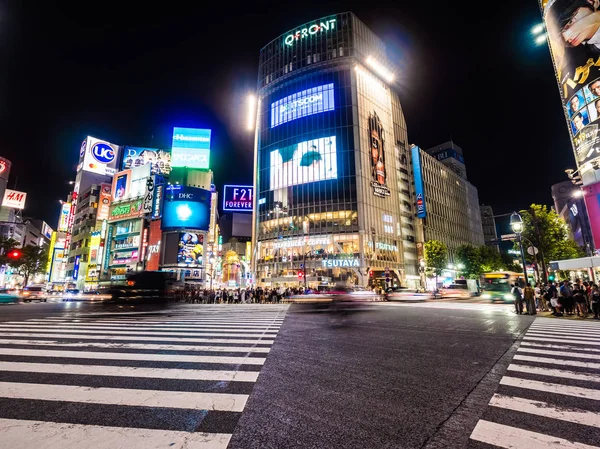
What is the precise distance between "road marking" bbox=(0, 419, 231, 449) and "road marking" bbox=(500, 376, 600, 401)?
14.1ft

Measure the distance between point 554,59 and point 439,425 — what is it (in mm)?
43935

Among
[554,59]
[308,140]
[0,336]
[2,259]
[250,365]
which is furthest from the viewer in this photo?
[308,140]

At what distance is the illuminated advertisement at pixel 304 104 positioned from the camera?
65.1 metres

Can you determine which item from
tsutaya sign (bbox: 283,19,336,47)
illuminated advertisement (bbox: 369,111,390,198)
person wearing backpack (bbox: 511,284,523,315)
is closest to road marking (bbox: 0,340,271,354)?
person wearing backpack (bbox: 511,284,523,315)

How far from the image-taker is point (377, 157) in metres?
63.2

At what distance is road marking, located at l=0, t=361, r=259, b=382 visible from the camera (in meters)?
4.70

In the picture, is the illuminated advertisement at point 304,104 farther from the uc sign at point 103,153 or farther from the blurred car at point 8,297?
the blurred car at point 8,297

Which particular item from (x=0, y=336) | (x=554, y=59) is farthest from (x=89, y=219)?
(x=554, y=59)

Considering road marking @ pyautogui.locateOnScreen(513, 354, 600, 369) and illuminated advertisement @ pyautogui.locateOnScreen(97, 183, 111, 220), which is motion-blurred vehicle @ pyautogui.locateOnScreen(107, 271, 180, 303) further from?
illuminated advertisement @ pyautogui.locateOnScreen(97, 183, 111, 220)

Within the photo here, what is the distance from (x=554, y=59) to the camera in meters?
32.5

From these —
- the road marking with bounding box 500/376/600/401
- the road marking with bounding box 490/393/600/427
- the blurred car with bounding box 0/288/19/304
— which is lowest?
the road marking with bounding box 500/376/600/401

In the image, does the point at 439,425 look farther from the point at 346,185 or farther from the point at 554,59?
the point at 346,185

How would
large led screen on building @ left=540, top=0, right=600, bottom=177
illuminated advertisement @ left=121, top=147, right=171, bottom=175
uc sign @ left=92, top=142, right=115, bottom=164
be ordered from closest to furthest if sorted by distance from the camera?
large led screen on building @ left=540, top=0, right=600, bottom=177 → illuminated advertisement @ left=121, top=147, right=171, bottom=175 → uc sign @ left=92, top=142, right=115, bottom=164

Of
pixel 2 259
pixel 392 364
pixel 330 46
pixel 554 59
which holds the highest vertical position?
pixel 330 46
